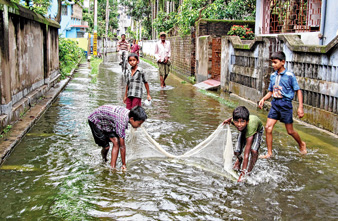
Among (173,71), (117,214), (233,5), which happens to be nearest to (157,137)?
(117,214)

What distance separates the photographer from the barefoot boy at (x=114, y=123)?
196 inches

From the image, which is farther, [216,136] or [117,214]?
[216,136]

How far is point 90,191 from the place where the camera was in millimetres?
4660

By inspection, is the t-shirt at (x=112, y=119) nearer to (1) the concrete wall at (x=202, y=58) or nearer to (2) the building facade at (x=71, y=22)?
(1) the concrete wall at (x=202, y=58)

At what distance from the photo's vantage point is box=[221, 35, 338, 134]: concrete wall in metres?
7.52

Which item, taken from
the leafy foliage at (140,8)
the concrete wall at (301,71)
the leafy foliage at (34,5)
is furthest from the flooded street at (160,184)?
the leafy foliage at (140,8)

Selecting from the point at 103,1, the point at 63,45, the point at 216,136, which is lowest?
the point at 216,136

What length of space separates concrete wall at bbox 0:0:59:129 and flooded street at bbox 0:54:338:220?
0.85 m

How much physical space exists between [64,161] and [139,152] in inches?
43.6

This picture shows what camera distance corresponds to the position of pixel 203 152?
5.69 m

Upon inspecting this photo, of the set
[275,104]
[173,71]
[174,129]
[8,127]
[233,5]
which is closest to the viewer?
[275,104]

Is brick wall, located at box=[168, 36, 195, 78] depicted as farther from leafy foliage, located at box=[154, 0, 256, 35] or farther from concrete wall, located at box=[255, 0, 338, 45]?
concrete wall, located at box=[255, 0, 338, 45]

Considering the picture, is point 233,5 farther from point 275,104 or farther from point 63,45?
point 275,104

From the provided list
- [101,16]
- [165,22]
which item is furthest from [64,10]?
[165,22]
